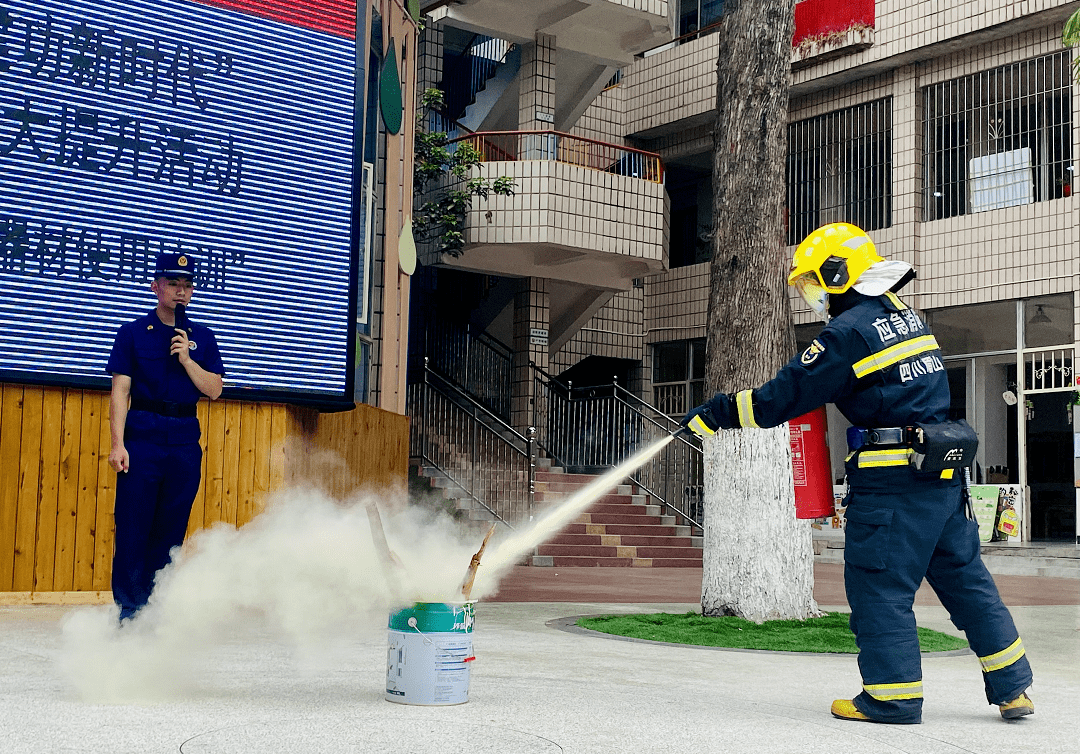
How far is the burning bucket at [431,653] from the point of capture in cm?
486

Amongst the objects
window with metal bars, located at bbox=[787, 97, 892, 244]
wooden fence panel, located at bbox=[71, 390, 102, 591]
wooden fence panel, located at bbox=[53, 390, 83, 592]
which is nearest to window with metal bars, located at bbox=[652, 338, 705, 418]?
window with metal bars, located at bbox=[787, 97, 892, 244]

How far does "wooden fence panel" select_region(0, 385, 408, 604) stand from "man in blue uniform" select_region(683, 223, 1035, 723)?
19.3 feet

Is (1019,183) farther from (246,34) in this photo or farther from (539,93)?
(246,34)

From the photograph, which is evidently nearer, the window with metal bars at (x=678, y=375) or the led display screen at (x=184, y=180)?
the led display screen at (x=184, y=180)

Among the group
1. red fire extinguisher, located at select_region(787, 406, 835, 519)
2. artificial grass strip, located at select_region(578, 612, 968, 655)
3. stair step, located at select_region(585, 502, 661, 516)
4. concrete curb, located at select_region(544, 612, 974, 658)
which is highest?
red fire extinguisher, located at select_region(787, 406, 835, 519)

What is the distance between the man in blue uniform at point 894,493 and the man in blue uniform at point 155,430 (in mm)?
2778

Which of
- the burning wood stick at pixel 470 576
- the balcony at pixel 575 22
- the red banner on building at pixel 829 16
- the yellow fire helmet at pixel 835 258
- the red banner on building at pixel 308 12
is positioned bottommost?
the burning wood stick at pixel 470 576

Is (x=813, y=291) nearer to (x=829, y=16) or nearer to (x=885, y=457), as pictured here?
(x=885, y=457)

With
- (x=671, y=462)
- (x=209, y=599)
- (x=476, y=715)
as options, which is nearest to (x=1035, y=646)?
(x=476, y=715)

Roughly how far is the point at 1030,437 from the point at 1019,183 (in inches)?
159

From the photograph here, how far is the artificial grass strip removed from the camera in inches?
301

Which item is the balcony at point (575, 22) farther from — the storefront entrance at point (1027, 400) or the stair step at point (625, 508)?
the stair step at point (625, 508)

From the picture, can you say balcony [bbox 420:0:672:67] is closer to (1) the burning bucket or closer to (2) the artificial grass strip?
(2) the artificial grass strip

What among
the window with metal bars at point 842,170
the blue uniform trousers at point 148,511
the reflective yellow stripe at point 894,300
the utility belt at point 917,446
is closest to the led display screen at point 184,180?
the blue uniform trousers at point 148,511
